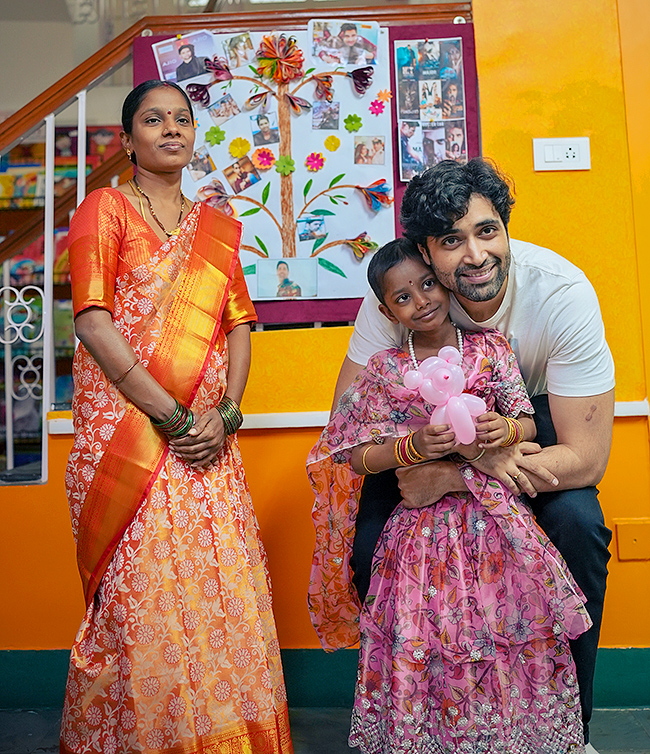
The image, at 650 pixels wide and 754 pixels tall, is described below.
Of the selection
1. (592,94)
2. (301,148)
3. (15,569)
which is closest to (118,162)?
(301,148)

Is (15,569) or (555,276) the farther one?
(15,569)

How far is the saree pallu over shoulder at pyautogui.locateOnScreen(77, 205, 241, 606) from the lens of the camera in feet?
4.80

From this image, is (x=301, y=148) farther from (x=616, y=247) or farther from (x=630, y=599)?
(x=630, y=599)

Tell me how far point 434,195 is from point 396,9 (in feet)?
3.38

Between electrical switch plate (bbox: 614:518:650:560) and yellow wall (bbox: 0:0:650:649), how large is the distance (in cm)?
36

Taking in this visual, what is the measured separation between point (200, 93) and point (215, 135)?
5.5 inches

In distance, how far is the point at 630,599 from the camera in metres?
1.97

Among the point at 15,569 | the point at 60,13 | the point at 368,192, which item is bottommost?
the point at 15,569

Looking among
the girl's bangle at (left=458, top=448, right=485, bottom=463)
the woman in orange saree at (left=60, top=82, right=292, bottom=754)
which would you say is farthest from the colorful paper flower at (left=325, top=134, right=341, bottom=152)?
the girl's bangle at (left=458, top=448, right=485, bottom=463)

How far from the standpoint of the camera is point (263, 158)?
2131 millimetres

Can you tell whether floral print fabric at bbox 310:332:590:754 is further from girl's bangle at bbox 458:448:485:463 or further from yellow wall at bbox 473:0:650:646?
yellow wall at bbox 473:0:650:646

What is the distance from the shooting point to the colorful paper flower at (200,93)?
7.02ft

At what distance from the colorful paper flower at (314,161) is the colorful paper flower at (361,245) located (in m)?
0.25

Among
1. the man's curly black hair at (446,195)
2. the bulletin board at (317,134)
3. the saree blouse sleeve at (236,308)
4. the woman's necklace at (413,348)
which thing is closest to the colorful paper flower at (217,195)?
the bulletin board at (317,134)
